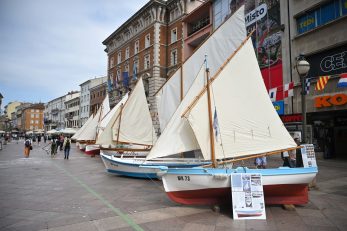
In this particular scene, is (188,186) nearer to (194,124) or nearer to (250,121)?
(194,124)

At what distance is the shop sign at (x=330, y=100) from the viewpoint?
17078 mm

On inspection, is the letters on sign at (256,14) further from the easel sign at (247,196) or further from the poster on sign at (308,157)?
the easel sign at (247,196)

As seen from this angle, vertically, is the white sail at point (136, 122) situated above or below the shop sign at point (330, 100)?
below

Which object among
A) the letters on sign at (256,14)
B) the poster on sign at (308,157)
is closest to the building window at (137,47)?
the letters on sign at (256,14)

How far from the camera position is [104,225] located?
20.7 feet

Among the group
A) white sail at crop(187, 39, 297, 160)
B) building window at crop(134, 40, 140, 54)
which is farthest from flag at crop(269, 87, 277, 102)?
building window at crop(134, 40, 140, 54)

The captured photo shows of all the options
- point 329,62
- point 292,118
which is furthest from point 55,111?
point 329,62

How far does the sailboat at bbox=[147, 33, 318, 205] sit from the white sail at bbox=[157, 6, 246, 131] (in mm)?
2016

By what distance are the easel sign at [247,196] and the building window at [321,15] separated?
16461 millimetres

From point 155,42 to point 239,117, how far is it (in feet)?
116

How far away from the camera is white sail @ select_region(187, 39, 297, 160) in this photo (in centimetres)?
802

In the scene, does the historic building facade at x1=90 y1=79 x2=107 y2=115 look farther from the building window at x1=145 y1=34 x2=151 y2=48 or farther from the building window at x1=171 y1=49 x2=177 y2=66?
the building window at x1=171 y1=49 x2=177 y2=66

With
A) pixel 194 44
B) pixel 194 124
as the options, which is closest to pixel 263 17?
pixel 194 44

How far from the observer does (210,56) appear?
39.9ft
